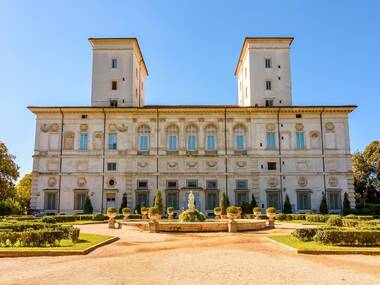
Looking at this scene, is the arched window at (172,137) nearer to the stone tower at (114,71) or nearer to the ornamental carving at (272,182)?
the stone tower at (114,71)

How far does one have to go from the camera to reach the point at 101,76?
47.3 metres

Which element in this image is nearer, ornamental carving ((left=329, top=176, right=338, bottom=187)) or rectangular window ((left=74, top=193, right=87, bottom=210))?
rectangular window ((left=74, top=193, right=87, bottom=210))

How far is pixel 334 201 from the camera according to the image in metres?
42.5

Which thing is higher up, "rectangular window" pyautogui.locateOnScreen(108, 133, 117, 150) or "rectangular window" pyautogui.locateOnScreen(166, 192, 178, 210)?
"rectangular window" pyautogui.locateOnScreen(108, 133, 117, 150)

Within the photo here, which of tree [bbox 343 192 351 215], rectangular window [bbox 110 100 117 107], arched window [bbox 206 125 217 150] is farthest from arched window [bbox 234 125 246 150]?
rectangular window [bbox 110 100 117 107]

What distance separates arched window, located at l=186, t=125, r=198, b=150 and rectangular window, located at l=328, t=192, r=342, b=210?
608 inches

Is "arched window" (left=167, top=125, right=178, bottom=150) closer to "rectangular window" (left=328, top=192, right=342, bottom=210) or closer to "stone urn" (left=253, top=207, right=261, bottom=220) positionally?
Answer: "stone urn" (left=253, top=207, right=261, bottom=220)

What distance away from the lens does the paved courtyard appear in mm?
9703

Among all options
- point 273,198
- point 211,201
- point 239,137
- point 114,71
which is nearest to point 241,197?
point 211,201

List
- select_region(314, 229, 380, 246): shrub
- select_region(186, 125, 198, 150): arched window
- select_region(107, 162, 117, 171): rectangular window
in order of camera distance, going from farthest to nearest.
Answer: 1. select_region(186, 125, 198, 150): arched window
2. select_region(107, 162, 117, 171): rectangular window
3. select_region(314, 229, 380, 246): shrub

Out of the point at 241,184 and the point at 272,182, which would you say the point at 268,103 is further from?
the point at 241,184

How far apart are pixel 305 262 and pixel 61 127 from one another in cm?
3657

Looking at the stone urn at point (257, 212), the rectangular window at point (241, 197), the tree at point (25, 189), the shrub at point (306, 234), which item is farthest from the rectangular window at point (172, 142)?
the tree at point (25, 189)

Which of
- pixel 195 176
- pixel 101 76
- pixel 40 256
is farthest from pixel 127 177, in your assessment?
pixel 40 256
